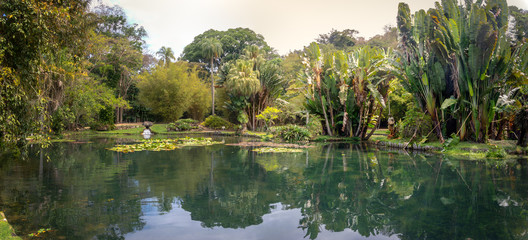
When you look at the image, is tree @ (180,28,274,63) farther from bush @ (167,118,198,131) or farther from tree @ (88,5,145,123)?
bush @ (167,118,198,131)

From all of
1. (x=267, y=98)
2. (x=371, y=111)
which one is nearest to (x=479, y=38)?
(x=371, y=111)

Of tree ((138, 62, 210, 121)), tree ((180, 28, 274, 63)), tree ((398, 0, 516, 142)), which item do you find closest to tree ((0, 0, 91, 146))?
tree ((398, 0, 516, 142))

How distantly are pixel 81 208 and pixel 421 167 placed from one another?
28.4 feet

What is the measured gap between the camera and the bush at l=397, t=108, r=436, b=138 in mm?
15477

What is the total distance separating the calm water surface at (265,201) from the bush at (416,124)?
5.71 metres

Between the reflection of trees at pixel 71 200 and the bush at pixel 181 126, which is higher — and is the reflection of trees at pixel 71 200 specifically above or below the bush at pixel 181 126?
below

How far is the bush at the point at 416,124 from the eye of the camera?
15.5m

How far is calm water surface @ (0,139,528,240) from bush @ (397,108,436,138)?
5.71 meters

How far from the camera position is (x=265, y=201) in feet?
19.2

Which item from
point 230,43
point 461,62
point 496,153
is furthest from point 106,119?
point 496,153

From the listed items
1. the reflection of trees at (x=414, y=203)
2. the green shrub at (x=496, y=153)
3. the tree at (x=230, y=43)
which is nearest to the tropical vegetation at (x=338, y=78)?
the green shrub at (x=496, y=153)

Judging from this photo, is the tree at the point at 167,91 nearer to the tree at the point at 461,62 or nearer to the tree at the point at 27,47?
the tree at the point at 461,62

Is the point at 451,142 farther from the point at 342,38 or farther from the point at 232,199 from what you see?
the point at 342,38

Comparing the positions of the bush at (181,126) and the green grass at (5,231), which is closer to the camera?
the green grass at (5,231)
